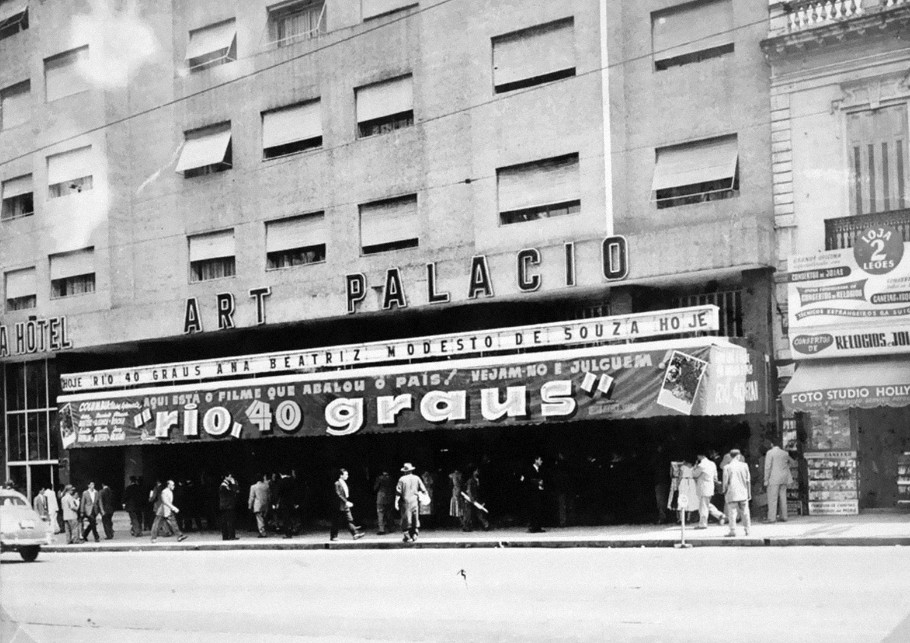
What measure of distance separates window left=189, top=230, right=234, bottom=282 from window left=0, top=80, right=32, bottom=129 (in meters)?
7.82

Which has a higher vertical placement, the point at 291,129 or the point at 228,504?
the point at 291,129

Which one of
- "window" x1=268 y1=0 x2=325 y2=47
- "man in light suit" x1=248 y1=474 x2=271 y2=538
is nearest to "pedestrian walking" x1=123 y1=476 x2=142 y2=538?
"man in light suit" x1=248 y1=474 x2=271 y2=538

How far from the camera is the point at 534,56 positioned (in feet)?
91.9

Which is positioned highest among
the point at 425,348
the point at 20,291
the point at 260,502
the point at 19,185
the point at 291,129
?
the point at 291,129

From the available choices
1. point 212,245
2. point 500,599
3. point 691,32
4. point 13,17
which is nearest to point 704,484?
Answer: point 691,32

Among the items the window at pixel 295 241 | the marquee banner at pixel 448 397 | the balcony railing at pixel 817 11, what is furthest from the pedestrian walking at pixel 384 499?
the balcony railing at pixel 817 11

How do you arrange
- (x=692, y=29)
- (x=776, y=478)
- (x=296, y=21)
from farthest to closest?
(x=296, y=21) < (x=692, y=29) < (x=776, y=478)

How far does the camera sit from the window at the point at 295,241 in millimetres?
32194

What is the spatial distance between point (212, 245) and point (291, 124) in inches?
168

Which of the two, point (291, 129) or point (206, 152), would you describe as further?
point (206, 152)

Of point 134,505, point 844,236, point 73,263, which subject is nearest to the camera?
point 844,236

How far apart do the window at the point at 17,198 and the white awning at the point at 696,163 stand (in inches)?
568

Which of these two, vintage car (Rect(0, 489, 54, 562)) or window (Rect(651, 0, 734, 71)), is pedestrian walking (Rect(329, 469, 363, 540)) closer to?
vintage car (Rect(0, 489, 54, 562))

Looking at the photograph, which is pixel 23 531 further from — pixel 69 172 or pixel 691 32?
pixel 691 32
